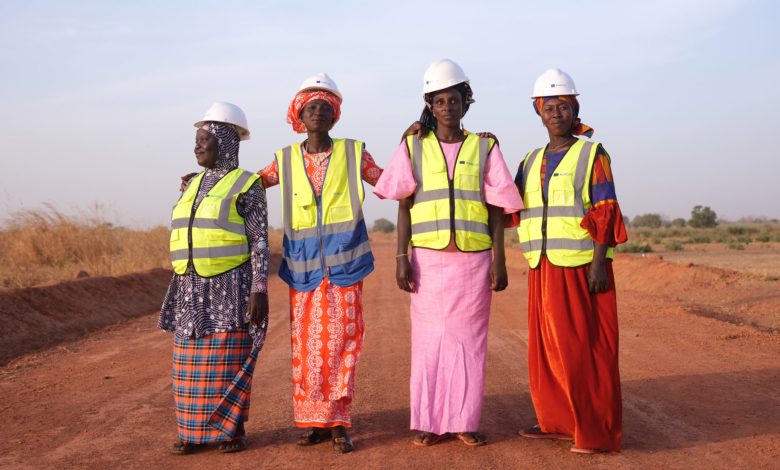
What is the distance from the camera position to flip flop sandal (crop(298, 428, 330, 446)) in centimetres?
508

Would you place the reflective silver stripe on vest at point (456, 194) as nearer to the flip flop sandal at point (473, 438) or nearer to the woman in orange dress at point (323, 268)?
the woman in orange dress at point (323, 268)

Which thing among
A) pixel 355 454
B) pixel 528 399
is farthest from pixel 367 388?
pixel 355 454

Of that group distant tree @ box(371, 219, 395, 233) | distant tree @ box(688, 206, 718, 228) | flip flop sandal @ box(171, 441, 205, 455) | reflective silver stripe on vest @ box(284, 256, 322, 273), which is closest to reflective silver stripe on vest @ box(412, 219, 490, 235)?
reflective silver stripe on vest @ box(284, 256, 322, 273)

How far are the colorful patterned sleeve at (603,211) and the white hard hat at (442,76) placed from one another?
1075 mm

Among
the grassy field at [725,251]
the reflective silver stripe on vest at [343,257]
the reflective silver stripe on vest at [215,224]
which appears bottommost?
the grassy field at [725,251]

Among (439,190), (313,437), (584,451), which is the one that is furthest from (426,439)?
(439,190)

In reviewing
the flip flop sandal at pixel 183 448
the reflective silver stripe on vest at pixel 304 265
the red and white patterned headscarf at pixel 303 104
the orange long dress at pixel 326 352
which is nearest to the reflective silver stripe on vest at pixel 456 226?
the orange long dress at pixel 326 352

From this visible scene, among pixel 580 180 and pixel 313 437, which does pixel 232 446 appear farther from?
pixel 580 180

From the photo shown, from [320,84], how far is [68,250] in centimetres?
1439

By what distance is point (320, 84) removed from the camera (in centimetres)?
523

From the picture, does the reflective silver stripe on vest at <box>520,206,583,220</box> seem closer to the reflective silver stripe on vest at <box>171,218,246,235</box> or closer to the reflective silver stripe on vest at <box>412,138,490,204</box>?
the reflective silver stripe on vest at <box>412,138,490,204</box>

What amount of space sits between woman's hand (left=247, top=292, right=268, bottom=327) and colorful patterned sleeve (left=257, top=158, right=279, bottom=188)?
87cm

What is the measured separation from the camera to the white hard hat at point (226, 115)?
17.0 ft

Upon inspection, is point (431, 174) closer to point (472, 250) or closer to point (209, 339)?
point (472, 250)
